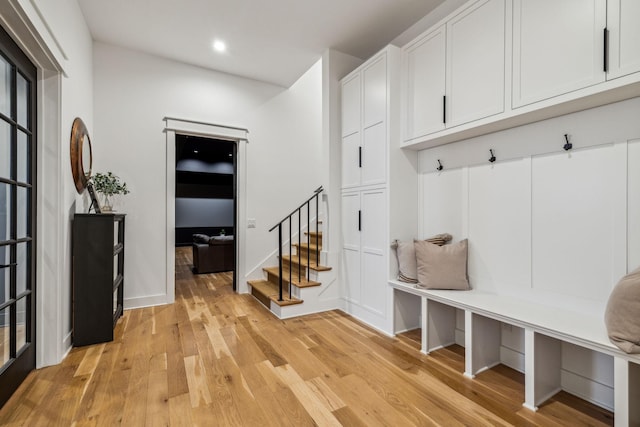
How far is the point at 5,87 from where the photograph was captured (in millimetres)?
1804

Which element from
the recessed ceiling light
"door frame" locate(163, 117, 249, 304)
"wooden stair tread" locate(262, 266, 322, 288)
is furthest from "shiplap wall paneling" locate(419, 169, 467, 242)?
the recessed ceiling light

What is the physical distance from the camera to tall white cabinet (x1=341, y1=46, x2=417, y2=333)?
9.34 ft

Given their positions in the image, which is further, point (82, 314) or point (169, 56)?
point (169, 56)

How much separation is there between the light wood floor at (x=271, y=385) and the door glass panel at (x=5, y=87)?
5.79 ft

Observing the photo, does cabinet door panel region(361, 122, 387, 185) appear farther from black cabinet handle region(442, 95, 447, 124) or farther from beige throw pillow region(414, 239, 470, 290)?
beige throw pillow region(414, 239, 470, 290)

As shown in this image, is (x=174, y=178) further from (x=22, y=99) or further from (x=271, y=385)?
(x=271, y=385)

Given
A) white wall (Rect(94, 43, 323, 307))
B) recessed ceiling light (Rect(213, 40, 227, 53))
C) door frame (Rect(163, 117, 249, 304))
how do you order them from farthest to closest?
door frame (Rect(163, 117, 249, 304)), white wall (Rect(94, 43, 323, 307)), recessed ceiling light (Rect(213, 40, 227, 53))

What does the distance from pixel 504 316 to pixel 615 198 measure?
0.94m

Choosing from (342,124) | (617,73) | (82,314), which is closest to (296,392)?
(82,314)

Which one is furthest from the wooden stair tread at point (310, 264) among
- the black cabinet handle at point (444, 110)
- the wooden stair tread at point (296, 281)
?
the black cabinet handle at point (444, 110)

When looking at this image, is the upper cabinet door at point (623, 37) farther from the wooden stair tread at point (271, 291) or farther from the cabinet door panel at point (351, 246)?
the wooden stair tread at point (271, 291)

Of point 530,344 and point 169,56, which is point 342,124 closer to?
point 169,56

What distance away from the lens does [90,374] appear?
210 cm

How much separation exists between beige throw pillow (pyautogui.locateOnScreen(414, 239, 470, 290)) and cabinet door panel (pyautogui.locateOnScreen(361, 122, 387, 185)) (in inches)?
32.7
